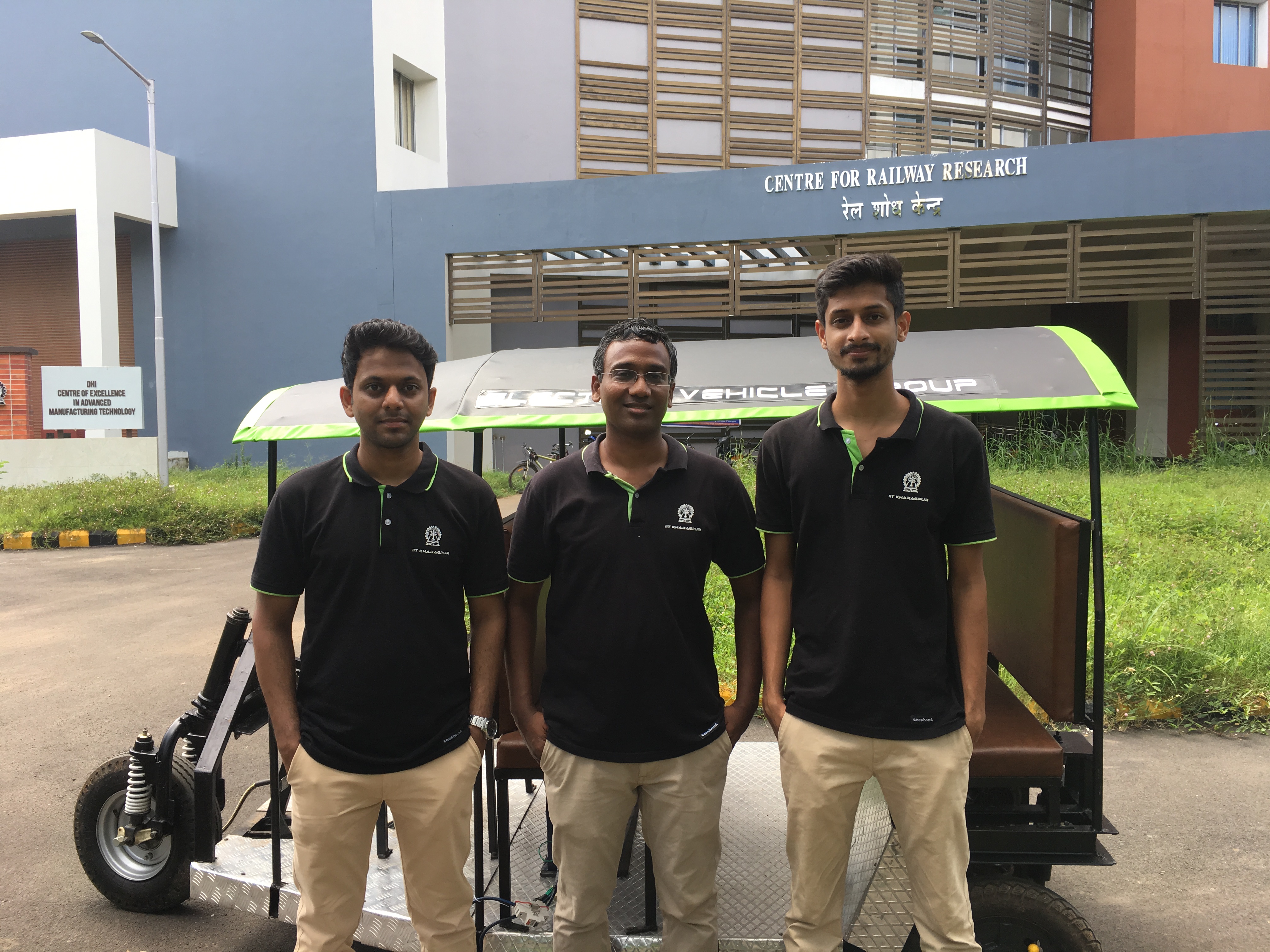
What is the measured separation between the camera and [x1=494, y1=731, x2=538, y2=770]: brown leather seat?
295 centimetres

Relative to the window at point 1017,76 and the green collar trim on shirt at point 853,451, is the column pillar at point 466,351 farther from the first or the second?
→ the green collar trim on shirt at point 853,451

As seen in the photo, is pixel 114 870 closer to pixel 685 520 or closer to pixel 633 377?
pixel 685 520

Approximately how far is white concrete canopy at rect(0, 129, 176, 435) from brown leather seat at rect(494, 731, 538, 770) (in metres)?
17.6

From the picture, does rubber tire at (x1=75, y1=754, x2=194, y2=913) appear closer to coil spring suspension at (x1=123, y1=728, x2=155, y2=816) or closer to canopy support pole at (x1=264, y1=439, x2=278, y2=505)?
coil spring suspension at (x1=123, y1=728, x2=155, y2=816)

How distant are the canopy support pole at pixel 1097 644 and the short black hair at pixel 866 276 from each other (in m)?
0.81

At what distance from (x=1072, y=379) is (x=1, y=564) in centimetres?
1271

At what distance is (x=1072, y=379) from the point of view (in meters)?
2.80

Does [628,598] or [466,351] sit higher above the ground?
[466,351]

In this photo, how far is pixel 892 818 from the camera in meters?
2.44

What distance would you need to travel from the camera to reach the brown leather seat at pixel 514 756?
2951 millimetres

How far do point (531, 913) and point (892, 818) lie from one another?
4.20ft

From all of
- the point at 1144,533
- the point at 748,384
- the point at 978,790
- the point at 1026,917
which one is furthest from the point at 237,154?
the point at 1026,917

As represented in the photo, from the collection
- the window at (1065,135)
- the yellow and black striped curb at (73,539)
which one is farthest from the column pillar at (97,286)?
the window at (1065,135)

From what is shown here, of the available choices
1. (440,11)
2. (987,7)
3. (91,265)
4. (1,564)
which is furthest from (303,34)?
(987,7)
